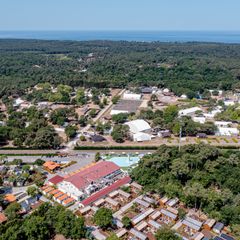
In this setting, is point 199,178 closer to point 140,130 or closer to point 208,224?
point 208,224

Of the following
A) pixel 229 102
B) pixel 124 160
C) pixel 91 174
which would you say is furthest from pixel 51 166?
pixel 229 102

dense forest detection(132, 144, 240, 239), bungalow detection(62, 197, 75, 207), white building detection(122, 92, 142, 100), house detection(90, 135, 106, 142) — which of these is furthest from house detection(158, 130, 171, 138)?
white building detection(122, 92, 142, 100)

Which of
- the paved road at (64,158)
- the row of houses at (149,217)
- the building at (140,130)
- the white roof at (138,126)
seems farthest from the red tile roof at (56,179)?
the white roof at (138,126)

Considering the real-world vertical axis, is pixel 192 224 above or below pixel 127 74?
below

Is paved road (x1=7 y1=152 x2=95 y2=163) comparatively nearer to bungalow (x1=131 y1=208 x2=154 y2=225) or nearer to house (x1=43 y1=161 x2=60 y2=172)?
house (x1=43 y1=161 x2=60 y2=172)

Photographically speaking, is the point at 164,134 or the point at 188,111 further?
the point at 188,111

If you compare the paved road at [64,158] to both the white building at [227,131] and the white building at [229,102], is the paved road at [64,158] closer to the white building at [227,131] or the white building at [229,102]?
the white building at [227,131]

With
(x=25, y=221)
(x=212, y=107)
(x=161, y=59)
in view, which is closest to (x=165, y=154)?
(x=25, y=221)
